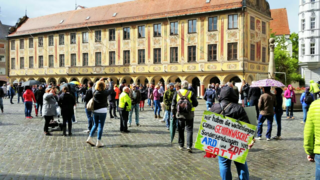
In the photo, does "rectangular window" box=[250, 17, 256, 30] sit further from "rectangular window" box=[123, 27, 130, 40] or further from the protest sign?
the protest sign

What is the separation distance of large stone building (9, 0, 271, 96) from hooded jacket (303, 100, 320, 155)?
90.5ft

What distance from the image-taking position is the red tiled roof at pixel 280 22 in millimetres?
62469

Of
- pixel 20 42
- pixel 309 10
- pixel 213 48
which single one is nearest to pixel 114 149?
pixel 213 48

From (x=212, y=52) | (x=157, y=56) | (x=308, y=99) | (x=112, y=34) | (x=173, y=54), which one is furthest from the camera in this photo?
(x=112, y=34)

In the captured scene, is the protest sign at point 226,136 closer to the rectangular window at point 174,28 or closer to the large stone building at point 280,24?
the rectangular window at point 174,28

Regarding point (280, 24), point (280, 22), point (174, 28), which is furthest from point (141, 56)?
point (280, 22)

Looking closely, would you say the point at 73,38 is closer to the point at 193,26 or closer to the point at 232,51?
the point at 193,26

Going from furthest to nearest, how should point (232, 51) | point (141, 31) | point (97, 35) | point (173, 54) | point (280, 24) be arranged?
point (280, 24) < point (97, 35) < point (141, 31) < point (173, 54) < point (232, 51)

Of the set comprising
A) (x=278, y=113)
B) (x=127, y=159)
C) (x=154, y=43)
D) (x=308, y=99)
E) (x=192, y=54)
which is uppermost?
(x=154, y=43)

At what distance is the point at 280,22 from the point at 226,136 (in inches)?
2536

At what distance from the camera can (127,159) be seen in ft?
23.2

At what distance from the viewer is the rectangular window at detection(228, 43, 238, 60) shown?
30984 mm

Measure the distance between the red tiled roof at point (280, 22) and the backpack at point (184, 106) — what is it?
195ft

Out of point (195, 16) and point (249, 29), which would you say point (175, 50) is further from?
point (249, 29)
